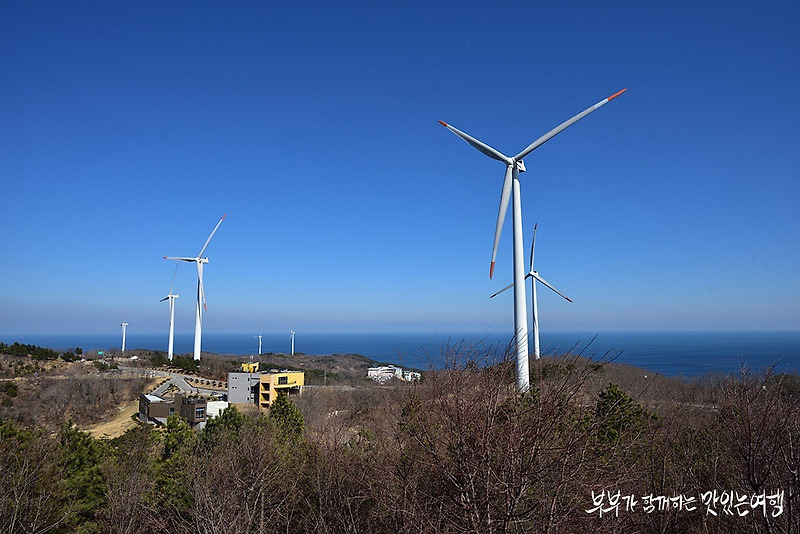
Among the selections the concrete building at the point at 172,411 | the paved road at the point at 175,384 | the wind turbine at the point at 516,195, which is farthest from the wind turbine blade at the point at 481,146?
the paved road at the point at 175,384

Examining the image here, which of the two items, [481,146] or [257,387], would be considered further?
[257,387]

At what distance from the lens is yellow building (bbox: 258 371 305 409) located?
Answer: 49500 mm

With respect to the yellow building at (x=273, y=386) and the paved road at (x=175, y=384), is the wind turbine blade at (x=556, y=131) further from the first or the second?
the paved road at (x=175, y=384)

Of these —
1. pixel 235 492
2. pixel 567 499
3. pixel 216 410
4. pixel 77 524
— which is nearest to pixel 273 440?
pixel 235 492

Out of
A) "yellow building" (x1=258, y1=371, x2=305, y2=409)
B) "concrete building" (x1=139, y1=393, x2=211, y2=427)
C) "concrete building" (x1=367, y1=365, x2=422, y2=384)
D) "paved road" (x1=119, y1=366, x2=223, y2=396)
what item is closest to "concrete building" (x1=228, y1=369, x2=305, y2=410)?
"yellow building" (x1=258, y1=371, x2=305, y2=409)

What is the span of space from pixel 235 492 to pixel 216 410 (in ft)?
111

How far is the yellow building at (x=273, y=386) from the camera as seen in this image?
49.5 m

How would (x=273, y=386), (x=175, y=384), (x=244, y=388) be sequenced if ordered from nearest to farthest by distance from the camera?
(x=273, y=386), (x=244, y=388), (x=175, y=384)

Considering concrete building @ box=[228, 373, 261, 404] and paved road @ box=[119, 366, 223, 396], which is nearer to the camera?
concrete building @ box=[228, 373, 261, 404]

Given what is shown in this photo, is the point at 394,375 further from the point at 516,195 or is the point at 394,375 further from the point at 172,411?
the point at 172,411

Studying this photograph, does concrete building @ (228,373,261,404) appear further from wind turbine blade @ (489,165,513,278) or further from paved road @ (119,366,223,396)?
wind turbine blade @ (489,165,513,278)

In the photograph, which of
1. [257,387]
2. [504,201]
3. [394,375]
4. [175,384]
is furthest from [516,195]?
[175,384]

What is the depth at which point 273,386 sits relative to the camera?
49844mm

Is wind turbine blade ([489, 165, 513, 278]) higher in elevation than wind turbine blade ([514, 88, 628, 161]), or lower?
lower
